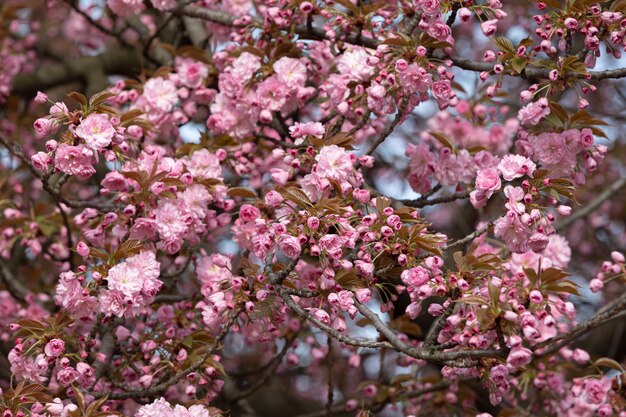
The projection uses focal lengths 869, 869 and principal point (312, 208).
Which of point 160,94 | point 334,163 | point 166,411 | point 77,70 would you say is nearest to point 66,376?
point 166,411

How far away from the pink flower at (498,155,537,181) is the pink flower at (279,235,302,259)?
0.74 meters

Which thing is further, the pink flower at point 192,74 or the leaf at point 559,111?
the pink flower at point 192,74

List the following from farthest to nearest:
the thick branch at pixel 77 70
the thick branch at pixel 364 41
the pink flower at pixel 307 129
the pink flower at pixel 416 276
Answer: the thick branch at pixel 77 70, the pink flower at pixel 307 129, the thick branch at pixel 364 41, the pink flower at pixel 416 276

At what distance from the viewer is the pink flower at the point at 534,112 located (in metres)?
3.09

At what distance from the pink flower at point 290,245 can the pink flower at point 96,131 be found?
29.0 inches

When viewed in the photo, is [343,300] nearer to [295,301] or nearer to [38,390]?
[295,301]

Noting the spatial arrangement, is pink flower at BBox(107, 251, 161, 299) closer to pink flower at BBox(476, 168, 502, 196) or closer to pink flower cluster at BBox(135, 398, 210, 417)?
pink flower cluster at BBox(135, 398, 210, 417)

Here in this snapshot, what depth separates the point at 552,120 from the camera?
10.5ft

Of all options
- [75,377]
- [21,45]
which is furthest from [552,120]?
[21,45]

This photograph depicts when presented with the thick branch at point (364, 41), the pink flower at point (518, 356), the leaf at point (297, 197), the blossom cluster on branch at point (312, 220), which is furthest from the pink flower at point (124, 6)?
the pink flower at point (518, 356)

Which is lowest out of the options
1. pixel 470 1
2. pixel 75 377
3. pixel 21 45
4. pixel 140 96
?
pixel 21 45

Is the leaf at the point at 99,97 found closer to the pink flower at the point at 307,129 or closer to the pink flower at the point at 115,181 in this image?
the pink flower at the point at 115,181

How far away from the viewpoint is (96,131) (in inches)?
117

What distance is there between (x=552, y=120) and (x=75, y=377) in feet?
6.31
